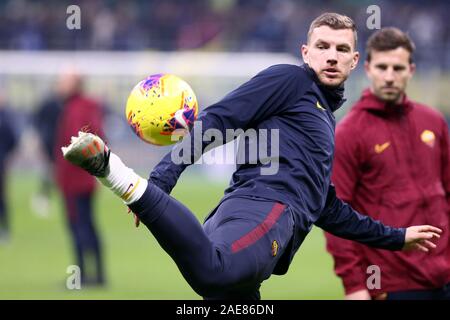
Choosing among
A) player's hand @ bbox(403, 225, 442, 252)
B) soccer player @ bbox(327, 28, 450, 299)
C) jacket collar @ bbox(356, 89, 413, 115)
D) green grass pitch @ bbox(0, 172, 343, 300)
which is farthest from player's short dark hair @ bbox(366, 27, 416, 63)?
green grass pitch @ bbox(0, 172, 343, 300)

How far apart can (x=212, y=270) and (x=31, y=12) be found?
84.1ft

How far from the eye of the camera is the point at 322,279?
1227 centimetres

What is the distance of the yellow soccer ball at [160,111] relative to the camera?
550 centimetres

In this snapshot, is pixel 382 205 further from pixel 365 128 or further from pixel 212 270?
pixel 212 270

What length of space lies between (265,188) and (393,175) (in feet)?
4.73

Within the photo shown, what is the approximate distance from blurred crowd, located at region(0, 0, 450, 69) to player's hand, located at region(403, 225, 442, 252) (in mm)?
19088

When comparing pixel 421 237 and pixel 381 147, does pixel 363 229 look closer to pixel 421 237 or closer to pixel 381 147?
pixel 421 237

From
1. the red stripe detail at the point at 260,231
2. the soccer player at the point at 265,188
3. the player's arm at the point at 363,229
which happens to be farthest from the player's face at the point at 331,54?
the red stripe detail at the point at 260,231

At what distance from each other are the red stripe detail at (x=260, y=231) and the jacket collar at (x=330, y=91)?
32.9 inches

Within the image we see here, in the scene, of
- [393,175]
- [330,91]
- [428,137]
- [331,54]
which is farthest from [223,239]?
[428,137]

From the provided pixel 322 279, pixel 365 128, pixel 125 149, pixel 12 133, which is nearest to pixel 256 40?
pixel 125 149

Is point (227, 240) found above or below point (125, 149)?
below

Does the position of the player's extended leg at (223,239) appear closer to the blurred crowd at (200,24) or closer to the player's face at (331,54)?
the player's face at (331,54)

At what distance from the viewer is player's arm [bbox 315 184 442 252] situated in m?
6.02
